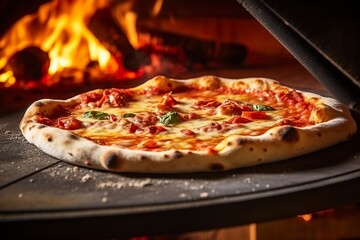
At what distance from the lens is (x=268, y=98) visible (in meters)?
3.25

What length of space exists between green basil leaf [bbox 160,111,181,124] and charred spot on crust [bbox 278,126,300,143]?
58 centimetres

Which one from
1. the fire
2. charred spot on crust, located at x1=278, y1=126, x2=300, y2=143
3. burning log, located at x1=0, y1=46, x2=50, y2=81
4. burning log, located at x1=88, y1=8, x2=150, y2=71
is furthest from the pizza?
the fire

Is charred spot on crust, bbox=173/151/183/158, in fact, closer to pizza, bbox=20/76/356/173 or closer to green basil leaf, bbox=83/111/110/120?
pizza, bbox=20/76/356/173

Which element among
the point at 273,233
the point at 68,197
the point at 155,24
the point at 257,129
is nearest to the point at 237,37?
the point at 155,24

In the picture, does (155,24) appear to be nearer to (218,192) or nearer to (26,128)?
(26,128)

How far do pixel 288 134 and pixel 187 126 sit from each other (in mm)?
552

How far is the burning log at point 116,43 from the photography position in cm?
543

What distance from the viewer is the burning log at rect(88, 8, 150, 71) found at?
5434 millimetres

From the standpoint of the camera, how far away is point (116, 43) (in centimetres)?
547

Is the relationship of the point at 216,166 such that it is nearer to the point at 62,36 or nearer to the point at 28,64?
the point at 28,64

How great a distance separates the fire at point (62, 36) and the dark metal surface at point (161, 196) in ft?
10.1

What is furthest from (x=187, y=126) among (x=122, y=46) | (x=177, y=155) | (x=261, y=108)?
(x=122, y=46)

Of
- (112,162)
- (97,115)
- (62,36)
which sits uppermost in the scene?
(112,162)

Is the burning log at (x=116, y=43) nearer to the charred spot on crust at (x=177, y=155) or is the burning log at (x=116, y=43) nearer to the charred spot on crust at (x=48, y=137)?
the charred spot on crust at (x=48, y=137)
